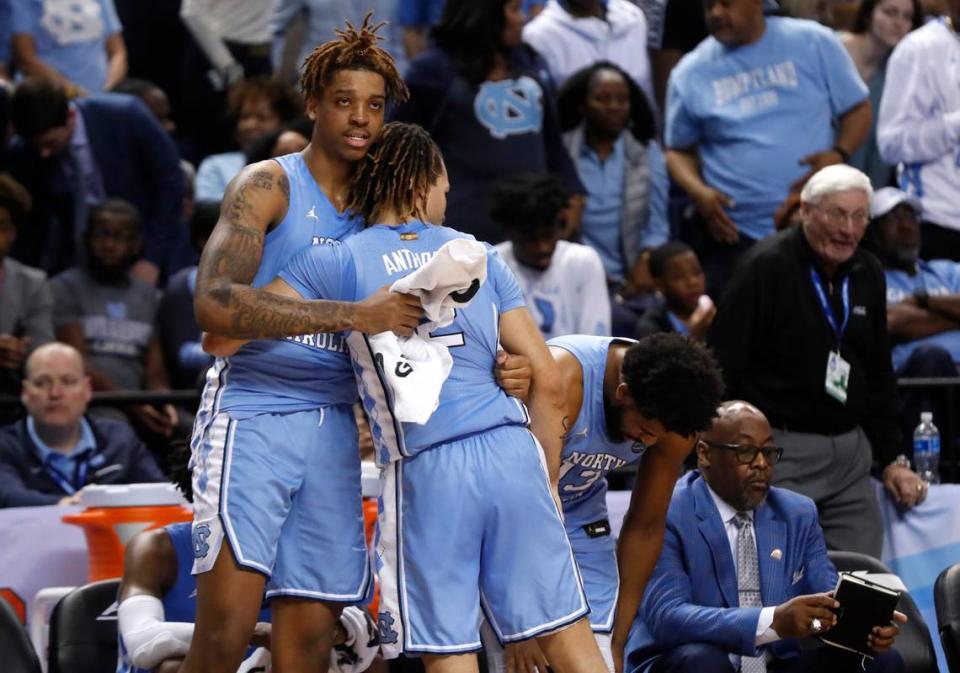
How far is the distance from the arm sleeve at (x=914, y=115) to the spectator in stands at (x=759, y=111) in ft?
0.59

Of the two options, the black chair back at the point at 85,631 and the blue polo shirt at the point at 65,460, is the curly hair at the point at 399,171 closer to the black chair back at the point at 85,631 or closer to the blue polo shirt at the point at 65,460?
the black chair back at the point at 85,631

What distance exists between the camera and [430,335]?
4379 millimetres

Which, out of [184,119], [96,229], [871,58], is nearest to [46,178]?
[96,229]

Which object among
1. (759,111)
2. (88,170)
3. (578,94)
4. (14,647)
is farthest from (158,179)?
(14,647)

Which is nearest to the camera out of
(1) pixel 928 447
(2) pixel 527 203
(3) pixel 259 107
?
(1) pixel 928 447

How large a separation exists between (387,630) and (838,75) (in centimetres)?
511

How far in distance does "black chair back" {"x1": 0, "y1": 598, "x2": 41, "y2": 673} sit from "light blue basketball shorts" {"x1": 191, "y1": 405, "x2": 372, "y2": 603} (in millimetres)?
906

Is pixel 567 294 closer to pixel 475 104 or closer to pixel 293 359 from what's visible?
pixel 475 104

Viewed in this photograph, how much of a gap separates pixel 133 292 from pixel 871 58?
4.15 meters

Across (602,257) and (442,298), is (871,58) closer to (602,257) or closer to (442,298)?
(602,257)

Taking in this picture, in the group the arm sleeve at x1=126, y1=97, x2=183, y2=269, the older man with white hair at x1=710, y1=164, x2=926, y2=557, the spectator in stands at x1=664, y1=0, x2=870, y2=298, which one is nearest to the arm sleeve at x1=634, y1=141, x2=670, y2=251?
the spectator in stands at x1=664, y1=0, x2=870, y2=298

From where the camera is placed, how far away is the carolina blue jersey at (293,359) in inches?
181

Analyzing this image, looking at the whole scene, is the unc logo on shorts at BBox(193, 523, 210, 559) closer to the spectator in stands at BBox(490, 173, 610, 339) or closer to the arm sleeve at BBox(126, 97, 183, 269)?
the spectator in stands at BBox(490, 173, 610, 339)

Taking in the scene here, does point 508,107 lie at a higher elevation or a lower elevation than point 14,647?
higher
